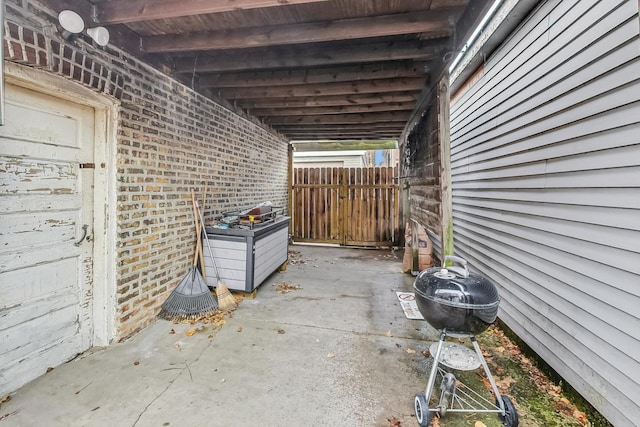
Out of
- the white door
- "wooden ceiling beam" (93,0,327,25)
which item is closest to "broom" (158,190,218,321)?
the white door

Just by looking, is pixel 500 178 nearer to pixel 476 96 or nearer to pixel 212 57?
pixel 476 96

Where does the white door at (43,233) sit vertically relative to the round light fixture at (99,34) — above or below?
below

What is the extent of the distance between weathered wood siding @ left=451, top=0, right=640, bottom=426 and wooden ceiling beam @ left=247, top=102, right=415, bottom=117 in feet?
5.87

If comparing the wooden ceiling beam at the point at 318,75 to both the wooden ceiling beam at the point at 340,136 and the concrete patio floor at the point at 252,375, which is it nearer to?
the concrete patio floor at the point at 252,375

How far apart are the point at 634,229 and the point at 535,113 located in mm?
1317

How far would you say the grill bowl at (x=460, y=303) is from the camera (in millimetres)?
1784

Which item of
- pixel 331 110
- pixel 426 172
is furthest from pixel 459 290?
pixel 331 110

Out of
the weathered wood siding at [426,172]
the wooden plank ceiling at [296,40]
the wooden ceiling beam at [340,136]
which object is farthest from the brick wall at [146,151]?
the wooden ceiling beam at [340,136]

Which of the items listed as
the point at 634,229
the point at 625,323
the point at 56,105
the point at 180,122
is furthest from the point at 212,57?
the point at 625,323

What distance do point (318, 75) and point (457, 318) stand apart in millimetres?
3151

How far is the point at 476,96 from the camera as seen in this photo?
152 inches

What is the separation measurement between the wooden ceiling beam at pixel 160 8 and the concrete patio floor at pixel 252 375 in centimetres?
277

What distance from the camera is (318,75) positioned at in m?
3.68

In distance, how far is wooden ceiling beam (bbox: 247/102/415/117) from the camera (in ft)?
16.1
